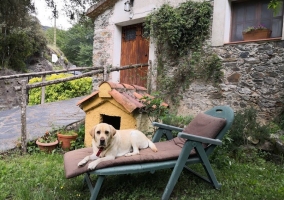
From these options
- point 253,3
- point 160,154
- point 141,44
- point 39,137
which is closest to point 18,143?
point 39,137

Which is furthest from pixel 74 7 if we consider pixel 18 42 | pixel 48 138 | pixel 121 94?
pixel 121 94

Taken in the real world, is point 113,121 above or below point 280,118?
below

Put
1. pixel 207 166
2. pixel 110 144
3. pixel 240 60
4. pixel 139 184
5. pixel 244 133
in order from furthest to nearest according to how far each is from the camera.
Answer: pixel 240 60 < pixel 244 133 < pixel 139 184 < pixel 207 166 < pixel 110 144

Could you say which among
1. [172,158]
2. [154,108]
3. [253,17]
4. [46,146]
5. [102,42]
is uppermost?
[253,17]

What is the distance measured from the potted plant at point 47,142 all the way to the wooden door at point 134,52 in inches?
128


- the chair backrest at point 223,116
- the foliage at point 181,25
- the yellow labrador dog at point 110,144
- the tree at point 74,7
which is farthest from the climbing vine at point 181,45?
the tree at point 74,7

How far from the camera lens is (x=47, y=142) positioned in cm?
421

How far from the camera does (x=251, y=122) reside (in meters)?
3.99

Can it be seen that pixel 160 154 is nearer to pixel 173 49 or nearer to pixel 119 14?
pixel 173 49

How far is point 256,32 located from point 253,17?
0.47m

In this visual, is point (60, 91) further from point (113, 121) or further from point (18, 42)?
point (113, 121)

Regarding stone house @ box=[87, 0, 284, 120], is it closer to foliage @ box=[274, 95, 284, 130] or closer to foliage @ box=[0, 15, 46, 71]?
foliage @ box=[274, 95, 284, 130]

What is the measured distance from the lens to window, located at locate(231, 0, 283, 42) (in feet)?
16.4

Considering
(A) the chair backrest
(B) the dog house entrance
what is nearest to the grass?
(A) the chair backrest
